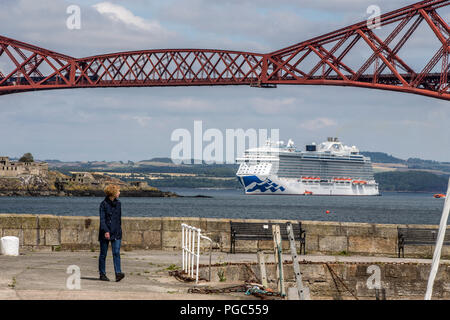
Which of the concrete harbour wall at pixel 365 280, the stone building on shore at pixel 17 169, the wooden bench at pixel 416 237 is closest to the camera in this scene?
the concrete harbour wall at pixel 365 280

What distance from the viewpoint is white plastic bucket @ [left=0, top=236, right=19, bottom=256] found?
41.3 ft

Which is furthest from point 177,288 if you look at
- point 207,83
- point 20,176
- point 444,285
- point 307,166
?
point 20,176

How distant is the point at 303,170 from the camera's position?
124 meters

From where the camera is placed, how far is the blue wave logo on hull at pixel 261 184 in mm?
119500

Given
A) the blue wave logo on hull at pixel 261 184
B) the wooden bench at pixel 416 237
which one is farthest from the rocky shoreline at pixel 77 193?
the wooden bench at pixel 416 237

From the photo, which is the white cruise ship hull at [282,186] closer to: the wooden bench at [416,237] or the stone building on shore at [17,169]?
the stone building on shore at [17,169]

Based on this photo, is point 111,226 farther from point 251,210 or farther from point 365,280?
point 251,210

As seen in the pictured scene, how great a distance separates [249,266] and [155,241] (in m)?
2.98

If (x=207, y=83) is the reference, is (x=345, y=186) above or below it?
below

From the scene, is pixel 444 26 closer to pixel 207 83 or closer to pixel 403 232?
pixel 207 83

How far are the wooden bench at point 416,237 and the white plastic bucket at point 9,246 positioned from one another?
6.60 m

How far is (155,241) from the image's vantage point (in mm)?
14641

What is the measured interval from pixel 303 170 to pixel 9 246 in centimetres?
11237
